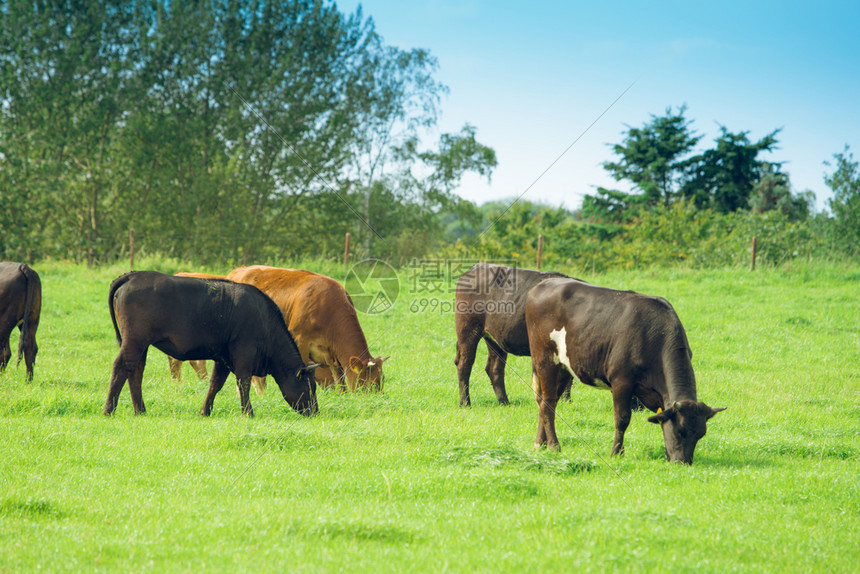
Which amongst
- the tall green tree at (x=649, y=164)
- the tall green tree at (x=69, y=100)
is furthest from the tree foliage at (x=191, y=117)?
the tall green tree at (x=649, y=164)

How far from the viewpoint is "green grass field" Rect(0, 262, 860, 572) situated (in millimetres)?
4180

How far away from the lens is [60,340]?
12945 millimetres

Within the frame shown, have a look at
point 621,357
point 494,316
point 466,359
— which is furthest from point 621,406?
point 466,359

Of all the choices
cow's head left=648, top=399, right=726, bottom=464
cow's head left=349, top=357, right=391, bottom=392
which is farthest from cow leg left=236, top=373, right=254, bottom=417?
cow's head left=648, top=399, right=726, bottom=464

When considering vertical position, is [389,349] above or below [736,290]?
below

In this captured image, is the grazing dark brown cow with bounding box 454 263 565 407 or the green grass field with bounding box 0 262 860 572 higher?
the grazing dark brown cow with bounding box 454 263 565 407

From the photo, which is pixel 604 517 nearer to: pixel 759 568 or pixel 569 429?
pixel 759 568

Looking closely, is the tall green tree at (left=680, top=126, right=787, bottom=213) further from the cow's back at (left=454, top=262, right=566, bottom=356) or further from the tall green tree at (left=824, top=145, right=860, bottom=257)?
the cow's back at (left=454, top=262, right=566, bottom=356)

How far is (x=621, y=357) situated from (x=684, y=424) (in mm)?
810

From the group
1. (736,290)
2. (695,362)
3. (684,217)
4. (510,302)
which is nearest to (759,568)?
(510,302)

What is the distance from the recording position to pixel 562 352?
7062 mm

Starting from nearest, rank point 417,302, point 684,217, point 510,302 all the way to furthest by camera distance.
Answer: point 510,302 < point 417,302 < point 684,217

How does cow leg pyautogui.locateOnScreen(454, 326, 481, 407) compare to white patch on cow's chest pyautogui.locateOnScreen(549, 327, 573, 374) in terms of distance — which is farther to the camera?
cow leg pyautogui.locateOnScreen(454, 326, 481, 407)

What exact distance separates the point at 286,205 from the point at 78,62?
10424 mm
